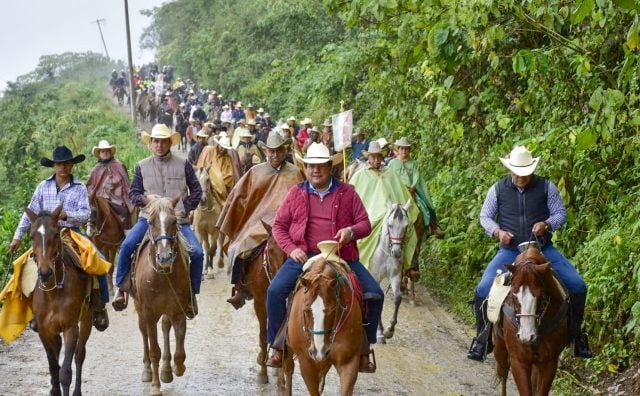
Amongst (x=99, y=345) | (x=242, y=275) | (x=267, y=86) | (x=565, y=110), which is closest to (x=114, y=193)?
(x=99, y=345)

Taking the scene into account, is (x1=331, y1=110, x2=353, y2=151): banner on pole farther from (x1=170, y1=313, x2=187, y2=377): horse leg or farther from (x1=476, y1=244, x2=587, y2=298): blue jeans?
(x1=476, y1=244, x2=587, y2=298): blue jeans

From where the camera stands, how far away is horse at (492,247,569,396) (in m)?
8.28

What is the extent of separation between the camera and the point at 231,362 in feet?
39.1

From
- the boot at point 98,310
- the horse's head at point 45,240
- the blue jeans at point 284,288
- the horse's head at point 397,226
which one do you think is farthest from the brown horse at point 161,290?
the horse's head at point 397,226

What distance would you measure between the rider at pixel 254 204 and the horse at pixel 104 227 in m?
4.96

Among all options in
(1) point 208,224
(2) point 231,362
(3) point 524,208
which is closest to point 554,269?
(3) point 524,208

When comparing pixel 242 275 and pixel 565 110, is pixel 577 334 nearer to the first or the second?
pixel 242 275

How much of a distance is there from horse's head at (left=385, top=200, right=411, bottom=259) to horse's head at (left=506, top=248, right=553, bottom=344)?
16.7 feet

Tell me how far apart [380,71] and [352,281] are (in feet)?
30.0

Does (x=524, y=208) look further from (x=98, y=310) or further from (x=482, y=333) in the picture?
(x=98, y=310)

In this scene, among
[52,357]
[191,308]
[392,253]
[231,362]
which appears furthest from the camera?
[392,253]

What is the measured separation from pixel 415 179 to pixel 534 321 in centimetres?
784

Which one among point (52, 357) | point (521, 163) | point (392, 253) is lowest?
point (392, 253)

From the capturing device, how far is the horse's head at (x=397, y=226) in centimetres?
1349
